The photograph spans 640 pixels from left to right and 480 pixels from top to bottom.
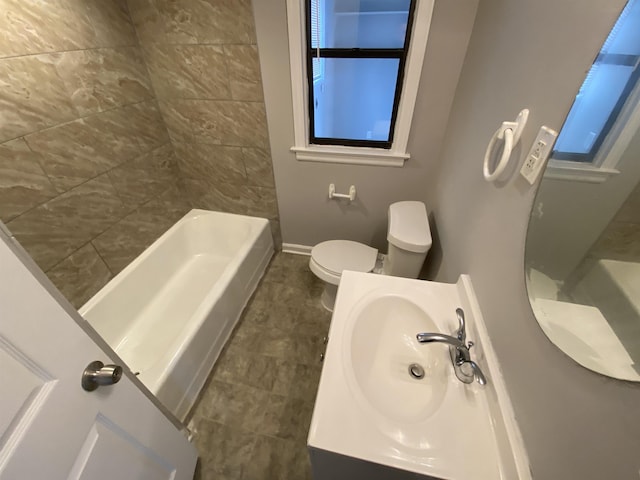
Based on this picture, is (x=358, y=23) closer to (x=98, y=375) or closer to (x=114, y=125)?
(x=114, y=125)

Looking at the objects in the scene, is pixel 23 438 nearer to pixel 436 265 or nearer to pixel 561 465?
pixel 561 465

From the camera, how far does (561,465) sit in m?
0.52

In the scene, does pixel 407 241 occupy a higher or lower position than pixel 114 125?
lower

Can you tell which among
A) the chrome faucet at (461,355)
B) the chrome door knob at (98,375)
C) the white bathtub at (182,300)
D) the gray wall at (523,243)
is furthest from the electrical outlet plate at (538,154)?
the white bathtub at (182,300)

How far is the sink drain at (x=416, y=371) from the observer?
0.90 meters

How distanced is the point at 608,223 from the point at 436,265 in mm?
1034

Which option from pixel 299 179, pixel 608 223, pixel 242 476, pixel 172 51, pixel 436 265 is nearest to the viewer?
pixel 608 223

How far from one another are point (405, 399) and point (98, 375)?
0.83 meters

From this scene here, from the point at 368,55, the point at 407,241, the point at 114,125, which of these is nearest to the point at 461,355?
the point at 407,241

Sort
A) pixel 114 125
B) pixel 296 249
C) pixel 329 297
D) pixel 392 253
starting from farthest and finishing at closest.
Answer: pixel 296 249 → pixel 329 297 → pixel 114 125 → pixel 392 253

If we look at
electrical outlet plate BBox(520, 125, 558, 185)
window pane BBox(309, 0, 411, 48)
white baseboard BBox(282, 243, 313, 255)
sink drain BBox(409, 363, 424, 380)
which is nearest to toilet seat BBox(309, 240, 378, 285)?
white baseboard BBox(282, 243, 313, 255)

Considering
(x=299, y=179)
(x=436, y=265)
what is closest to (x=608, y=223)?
(x=436, y=265)

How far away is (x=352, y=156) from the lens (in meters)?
1.77

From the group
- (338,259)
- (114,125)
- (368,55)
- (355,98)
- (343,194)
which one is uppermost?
(368,55)
